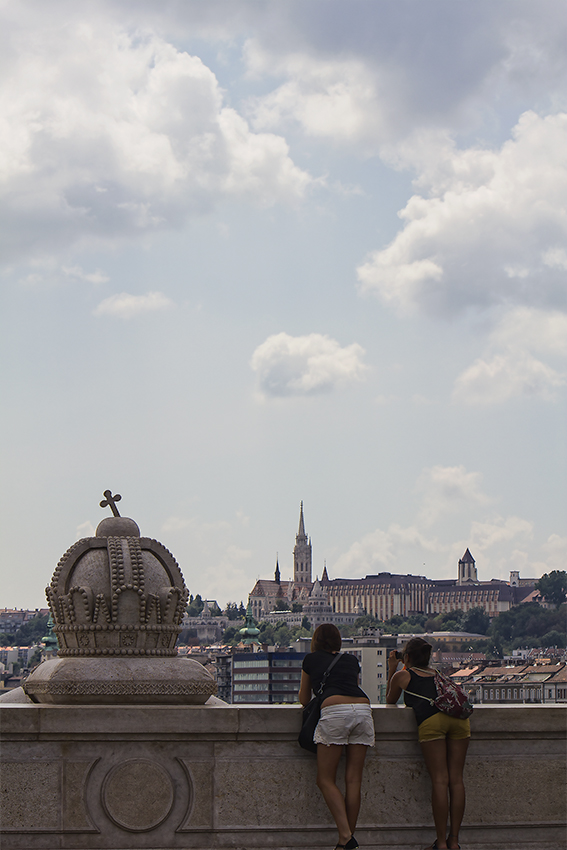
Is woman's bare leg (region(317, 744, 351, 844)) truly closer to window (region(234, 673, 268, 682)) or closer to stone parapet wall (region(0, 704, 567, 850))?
stone parapet wall (region(0, 704, 567, 850))

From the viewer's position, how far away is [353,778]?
23.8 ft

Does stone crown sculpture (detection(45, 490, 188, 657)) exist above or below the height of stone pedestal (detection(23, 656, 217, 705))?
above

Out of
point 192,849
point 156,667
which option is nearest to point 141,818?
point 192,849

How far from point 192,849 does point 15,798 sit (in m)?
1.09

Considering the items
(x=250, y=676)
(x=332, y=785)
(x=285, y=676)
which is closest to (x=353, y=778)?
(x=332, y=785)

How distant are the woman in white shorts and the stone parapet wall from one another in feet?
0.97

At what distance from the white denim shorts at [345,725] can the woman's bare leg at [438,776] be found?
16.9 inches

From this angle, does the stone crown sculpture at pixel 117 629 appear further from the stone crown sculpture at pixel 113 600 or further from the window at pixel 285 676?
the window at pixel 285 676

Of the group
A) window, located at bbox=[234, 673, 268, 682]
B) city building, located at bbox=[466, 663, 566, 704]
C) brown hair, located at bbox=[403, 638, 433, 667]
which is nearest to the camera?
brown hair, located at bbox=[403, 638, 433, 667]

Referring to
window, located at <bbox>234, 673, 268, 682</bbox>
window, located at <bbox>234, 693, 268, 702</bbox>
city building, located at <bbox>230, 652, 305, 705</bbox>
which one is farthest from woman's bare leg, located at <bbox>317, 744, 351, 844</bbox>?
window, located at <bbox>234, 673, 268, 682</bbox>

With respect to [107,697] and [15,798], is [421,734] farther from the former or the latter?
[15,798]


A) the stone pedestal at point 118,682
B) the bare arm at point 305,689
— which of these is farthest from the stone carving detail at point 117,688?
the bare arm at point 305,689

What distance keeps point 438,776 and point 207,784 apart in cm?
139

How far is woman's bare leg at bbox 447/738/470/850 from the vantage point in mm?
7477
